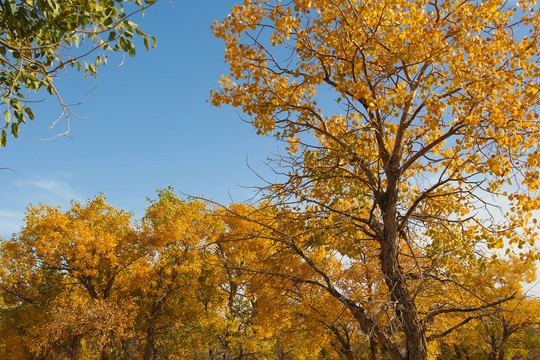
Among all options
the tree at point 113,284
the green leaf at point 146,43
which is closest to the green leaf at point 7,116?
the green leaf at point 146,43

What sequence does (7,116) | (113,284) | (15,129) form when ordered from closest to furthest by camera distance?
(7,116), (15,129), (113,284)

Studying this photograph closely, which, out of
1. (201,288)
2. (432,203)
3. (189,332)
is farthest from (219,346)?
(432,203)

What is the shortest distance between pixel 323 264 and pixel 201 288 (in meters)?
12.4

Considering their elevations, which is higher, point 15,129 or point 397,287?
point 15,129

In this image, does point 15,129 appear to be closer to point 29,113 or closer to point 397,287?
point 29,113

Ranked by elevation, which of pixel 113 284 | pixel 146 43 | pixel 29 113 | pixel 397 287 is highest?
pixel 113 284

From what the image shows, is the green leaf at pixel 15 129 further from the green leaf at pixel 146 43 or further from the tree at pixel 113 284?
the tree at pixel 113 284

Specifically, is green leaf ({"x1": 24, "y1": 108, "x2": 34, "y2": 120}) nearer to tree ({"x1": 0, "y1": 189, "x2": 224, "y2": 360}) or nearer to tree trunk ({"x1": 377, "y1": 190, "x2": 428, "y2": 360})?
tree trunk ({"x1": 377, "y1": 190, "x2": 428, "y2": 360})

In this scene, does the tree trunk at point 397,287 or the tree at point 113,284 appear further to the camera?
the tree at point 113,284

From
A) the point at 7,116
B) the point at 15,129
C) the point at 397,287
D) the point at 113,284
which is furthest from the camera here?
the point at 113,284

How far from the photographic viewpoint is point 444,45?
4.78 m

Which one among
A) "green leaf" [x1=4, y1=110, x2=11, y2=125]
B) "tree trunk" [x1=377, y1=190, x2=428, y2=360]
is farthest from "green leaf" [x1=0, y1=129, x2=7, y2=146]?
"tree trunk" [x1=377, y1=190, x2=428, y2=360]

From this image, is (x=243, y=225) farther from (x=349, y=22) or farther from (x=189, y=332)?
(x=349, y=22)

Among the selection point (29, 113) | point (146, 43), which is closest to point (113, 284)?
point (29, 113)
